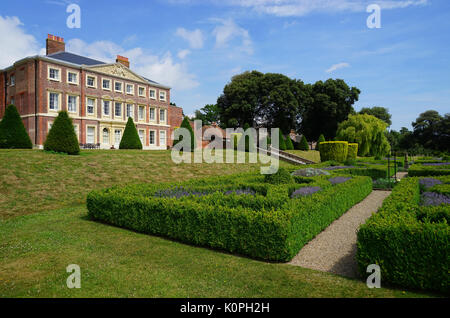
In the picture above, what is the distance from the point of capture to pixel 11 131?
2005 centimetres

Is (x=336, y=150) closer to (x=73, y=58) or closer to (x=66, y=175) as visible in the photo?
(x=66, y=175)

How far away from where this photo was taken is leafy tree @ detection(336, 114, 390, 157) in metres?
35.4

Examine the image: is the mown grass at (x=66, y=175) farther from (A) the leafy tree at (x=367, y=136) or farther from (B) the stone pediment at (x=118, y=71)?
(A) the leafy tree at (x=367, y=136)

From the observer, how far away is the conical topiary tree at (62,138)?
715 inches

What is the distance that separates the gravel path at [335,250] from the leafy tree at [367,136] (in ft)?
96.2

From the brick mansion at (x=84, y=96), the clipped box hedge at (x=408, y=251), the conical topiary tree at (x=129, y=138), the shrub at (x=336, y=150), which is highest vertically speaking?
the brick mansion at (x=84, y=96)

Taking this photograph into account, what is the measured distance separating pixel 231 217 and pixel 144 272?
1.94m

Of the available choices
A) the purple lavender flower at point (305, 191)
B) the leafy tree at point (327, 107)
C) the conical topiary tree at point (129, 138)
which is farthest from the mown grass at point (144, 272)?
the leafy tree at point (327, 107)

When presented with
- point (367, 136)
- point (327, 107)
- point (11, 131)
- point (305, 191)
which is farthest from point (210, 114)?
point (305, 191)

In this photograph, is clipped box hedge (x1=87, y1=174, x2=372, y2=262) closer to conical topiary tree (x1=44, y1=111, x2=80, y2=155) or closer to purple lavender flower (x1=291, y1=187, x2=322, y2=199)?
purple lavender flower (x1=291, y1=187, x2=322, y2=199)

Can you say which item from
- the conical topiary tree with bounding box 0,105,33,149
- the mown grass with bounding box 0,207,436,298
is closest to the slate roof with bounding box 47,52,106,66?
the conical topiary tree with bounding box 0,105,33,149

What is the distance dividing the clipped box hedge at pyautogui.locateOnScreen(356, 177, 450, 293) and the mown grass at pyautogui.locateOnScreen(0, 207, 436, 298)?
26cm

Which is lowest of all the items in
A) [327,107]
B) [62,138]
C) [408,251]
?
[408,251]

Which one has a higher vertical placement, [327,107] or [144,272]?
[327,107]
